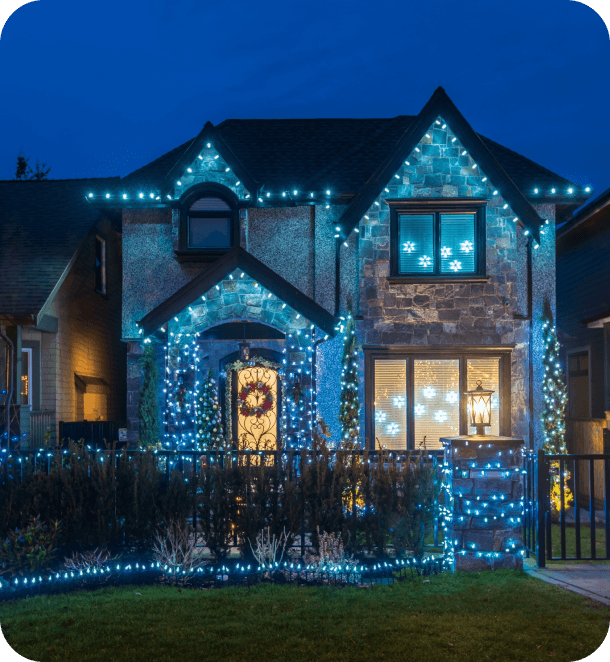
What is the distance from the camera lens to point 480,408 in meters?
8.05

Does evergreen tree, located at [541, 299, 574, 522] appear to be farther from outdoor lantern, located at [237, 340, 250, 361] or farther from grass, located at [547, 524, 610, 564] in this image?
outdoor lantern, located at [237, 340, 250, 361]

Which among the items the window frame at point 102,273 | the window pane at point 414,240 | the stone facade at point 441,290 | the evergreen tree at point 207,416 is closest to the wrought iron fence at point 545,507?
the stone facade at point 441,290

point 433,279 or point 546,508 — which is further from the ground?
point 433,279

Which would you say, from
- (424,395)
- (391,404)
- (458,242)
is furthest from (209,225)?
(424,395)

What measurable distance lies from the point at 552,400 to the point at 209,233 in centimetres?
741

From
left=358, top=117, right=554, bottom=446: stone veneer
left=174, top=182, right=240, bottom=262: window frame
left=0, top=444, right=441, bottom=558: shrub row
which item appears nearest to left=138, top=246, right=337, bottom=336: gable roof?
left=358, top=117, right=554, bottom=446: stone veneer

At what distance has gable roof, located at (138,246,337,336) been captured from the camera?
1159cm

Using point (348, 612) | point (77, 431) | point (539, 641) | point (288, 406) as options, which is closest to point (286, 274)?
point (288, 406)

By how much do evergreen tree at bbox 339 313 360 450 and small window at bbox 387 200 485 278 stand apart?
1.62 m

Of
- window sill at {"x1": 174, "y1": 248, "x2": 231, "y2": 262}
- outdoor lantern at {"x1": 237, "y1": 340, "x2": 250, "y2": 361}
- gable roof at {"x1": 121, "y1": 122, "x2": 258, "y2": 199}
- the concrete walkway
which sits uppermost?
gable roof at {"x1": 121, "y1": 122, "x2": 258, "y2": 199}

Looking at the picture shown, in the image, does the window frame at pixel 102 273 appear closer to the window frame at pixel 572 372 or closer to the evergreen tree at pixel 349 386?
the evergreen tree at pixel 349 386

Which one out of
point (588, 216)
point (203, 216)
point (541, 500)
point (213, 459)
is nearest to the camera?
point (541, 500)

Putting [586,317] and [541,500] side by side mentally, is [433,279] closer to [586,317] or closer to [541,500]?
[586,317]

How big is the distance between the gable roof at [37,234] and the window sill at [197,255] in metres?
2.82
